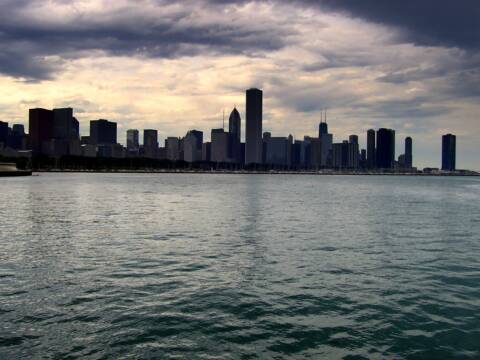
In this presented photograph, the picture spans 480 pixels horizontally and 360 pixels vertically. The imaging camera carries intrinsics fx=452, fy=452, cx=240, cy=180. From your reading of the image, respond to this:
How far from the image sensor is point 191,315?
1948 cm

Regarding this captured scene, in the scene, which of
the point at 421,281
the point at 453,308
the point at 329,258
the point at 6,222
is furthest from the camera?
the point at 6,222

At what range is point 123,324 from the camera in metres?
18.2

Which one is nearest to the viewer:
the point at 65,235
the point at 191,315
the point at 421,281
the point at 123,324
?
the point at 123,324

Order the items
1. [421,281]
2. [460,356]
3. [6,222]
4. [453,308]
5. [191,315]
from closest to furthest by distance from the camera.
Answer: [460,356] → [191,315] → [453,308] → [421,281] → [6,222]

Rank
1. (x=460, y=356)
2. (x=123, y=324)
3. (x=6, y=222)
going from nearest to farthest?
(x=460, y=356), (x=123, y=324), (x=6, y=222)

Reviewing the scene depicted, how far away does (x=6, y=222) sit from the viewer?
52.3 metres

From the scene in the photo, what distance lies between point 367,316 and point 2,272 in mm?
20926

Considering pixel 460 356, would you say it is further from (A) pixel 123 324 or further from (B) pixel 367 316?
(A) pixel 123 324

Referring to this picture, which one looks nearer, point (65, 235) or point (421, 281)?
point (421, 281)

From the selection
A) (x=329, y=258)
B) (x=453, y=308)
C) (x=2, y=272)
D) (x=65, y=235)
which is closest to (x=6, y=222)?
(x=65, y=235)

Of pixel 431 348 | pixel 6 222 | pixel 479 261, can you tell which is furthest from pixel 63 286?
pixel 6 222

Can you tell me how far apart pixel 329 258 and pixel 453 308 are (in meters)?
12.1

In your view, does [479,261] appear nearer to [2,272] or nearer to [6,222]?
Answer: [2,272]

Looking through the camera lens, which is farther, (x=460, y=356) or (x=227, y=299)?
(x=227, y=299)
